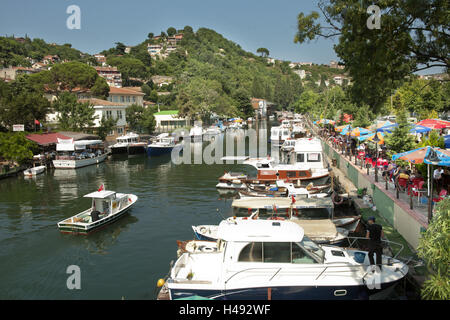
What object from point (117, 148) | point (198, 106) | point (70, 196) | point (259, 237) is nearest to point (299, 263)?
point (259, 237)

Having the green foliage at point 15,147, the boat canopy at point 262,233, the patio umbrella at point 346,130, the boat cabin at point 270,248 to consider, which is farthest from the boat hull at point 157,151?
the boat cabin at point 270,248

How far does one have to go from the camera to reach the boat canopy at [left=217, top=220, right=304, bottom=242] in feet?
37.6

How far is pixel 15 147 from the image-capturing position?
3966 cm

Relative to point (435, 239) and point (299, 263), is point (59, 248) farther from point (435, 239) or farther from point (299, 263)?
point (435, 239)

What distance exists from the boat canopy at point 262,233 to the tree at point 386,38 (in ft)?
19.0

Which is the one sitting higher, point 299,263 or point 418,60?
point 418,60

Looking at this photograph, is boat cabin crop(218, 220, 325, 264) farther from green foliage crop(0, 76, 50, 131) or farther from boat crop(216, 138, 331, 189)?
green foliage crop(0, 76, 50, 131)

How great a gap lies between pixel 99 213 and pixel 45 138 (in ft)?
99.8

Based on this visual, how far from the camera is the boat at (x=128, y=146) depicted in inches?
2146

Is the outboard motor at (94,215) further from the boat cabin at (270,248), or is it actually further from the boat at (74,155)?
the boat at (74,155)

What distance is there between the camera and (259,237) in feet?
37.8

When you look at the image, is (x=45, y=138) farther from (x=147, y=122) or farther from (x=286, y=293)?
(x=286, y=293)

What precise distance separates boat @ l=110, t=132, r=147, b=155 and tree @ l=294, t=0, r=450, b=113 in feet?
149

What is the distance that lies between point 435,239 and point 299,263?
4.45 meters
